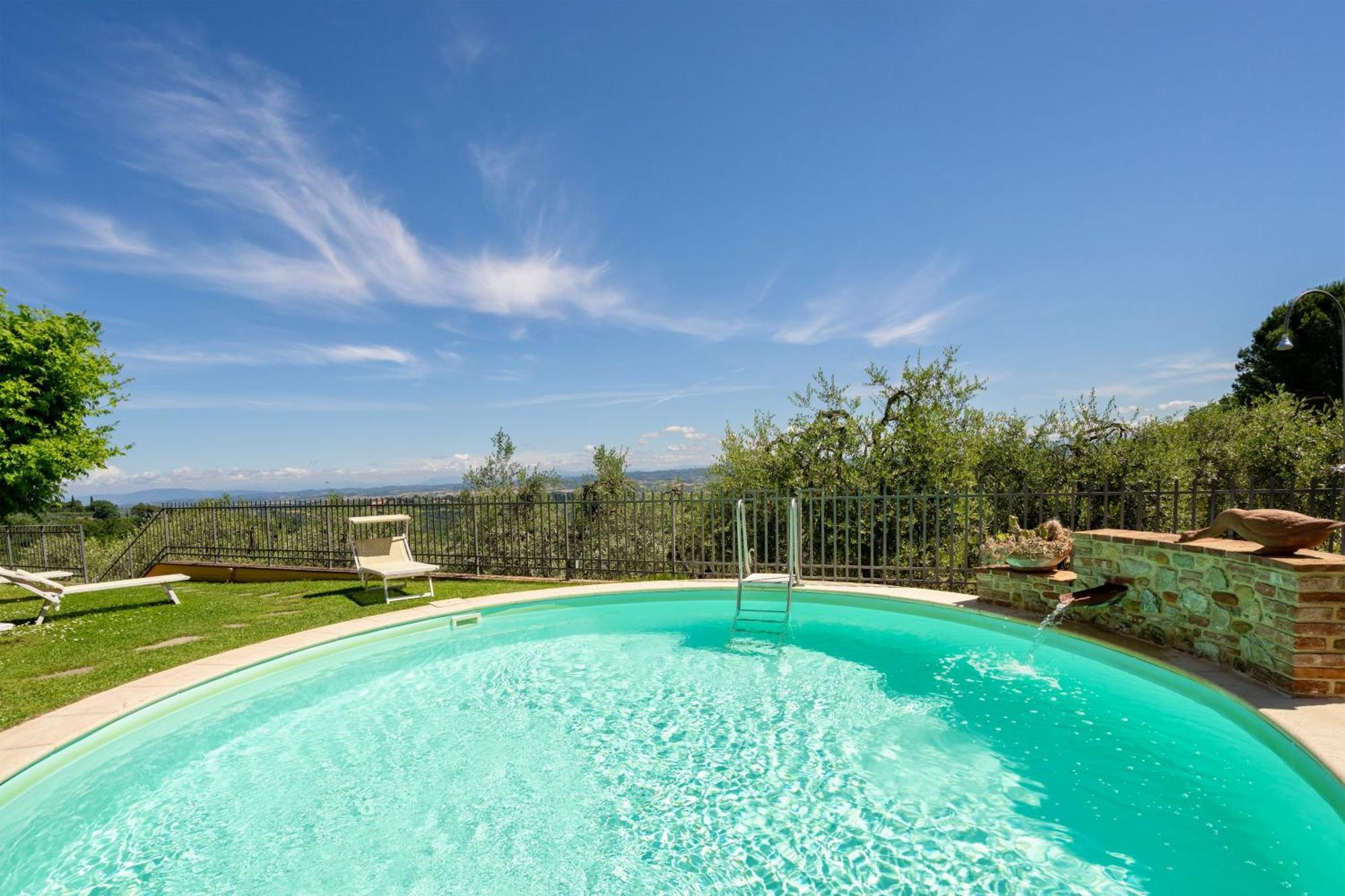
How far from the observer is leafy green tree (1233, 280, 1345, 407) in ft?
82.7

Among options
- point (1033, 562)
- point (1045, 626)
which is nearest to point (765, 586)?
point (1045, 626)

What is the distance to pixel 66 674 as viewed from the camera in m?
5.09

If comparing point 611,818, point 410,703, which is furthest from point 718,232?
point 611,818

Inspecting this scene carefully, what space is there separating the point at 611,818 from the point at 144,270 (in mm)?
17700

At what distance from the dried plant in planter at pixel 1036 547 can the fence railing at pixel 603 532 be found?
6.42 feet

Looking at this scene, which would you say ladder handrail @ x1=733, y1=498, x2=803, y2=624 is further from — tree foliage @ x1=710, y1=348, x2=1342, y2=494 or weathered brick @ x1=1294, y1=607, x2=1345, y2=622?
weathered brick @ x1=1294, y1=607, x2=1345, y2=622

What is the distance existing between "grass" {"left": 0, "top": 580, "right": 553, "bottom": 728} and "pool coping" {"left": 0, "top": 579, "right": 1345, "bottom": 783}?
275mm

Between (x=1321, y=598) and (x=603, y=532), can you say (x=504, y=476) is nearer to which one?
(x=603, y=532)

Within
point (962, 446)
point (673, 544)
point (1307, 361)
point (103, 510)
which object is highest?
point (1307, 361)

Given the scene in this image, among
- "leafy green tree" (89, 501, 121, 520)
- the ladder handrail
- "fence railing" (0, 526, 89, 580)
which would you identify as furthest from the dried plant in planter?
"leafy green tree" (89, 501, 121, 520)

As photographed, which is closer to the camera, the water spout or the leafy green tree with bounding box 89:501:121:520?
the water spout

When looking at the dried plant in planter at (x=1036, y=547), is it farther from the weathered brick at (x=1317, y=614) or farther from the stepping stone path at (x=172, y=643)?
the stepping stone path at (x=172, y=643)

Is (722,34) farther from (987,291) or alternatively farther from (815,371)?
(987,291)

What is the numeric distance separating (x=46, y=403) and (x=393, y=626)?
11.9 m
